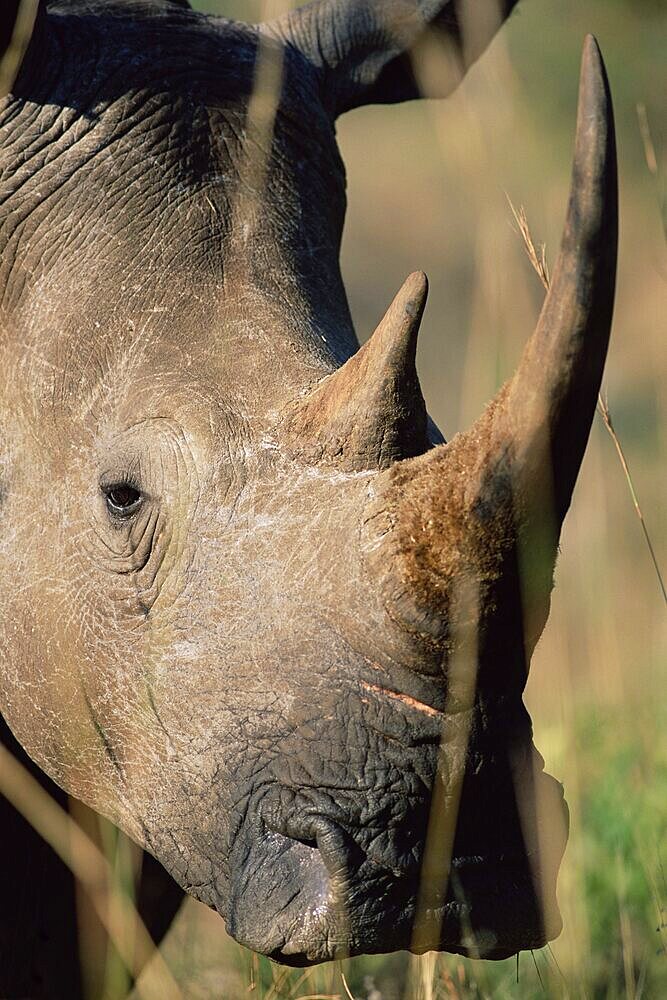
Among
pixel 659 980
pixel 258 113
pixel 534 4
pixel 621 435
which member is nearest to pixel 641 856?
pixel 659 980

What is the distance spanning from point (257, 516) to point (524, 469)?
66 cm

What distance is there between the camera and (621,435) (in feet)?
37.0

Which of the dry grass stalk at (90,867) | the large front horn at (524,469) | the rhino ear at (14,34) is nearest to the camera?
the large front horn at (524,469)

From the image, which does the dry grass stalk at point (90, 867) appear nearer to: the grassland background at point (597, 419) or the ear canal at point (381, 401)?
the grassland background at point (597, 419)

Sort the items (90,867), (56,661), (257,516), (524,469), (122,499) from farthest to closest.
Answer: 1. (90,867)
2. (56,661)
3. (122,499)
4. (257,516)
5. (524,469)

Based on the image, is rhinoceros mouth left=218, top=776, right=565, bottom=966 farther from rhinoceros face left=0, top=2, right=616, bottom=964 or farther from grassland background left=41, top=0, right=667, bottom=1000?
grassland background left=41, top=0, right=667, bottom=1000

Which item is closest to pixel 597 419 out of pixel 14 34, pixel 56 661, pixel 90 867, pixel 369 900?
pixel 90 867

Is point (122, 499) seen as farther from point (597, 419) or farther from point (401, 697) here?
point (597, 419)

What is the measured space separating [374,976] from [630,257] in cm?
799

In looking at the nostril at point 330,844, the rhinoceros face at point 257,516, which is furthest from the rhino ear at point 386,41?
the nostril at point 330,844

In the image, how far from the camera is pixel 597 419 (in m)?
10.4

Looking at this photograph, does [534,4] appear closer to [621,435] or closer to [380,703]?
[621,435]

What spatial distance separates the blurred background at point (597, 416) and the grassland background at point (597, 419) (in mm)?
15

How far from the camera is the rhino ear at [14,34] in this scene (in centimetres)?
383
